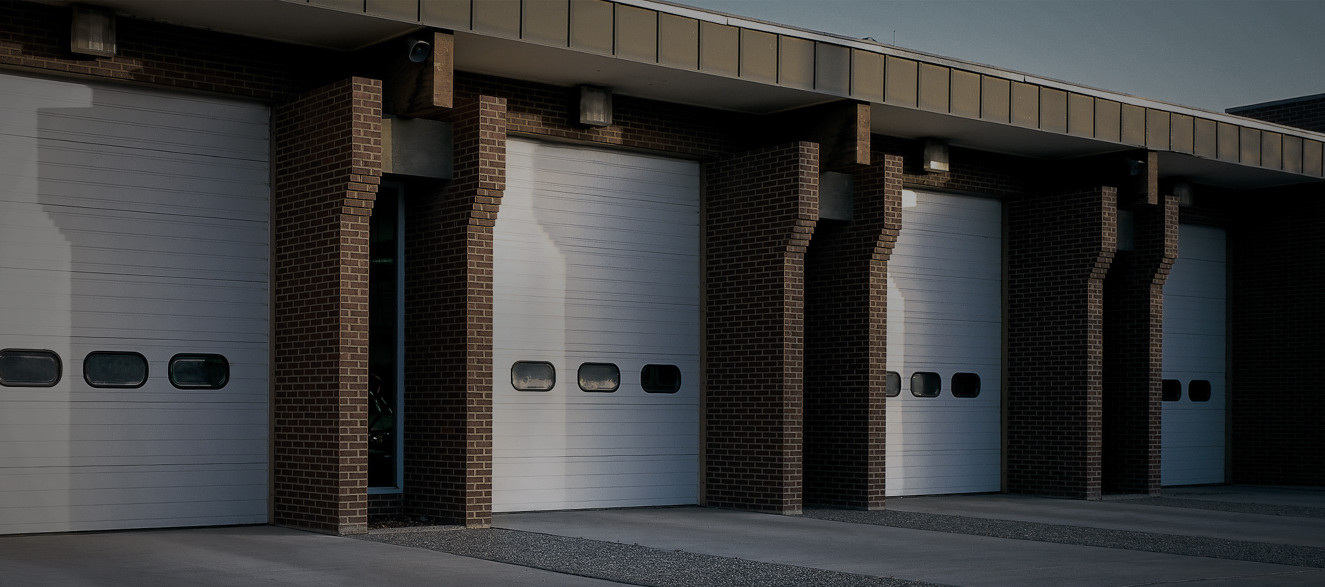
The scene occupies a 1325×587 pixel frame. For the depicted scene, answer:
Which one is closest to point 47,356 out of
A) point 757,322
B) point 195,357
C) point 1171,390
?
point 195,357

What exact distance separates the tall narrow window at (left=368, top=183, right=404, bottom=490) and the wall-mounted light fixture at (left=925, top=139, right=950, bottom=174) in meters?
8.17

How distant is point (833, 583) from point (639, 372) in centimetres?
723

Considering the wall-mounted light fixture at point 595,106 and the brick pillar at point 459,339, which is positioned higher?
the wall-mounted light fixture at point 595,106

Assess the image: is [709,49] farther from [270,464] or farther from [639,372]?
[270,464]

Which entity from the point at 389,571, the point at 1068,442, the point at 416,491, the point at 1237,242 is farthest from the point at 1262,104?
the point at 389,571

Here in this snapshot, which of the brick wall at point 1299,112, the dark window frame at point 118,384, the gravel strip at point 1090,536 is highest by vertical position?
the brick wall at point 1299,112

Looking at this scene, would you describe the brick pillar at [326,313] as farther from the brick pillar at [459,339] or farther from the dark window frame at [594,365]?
the dark window frame at [594,365]

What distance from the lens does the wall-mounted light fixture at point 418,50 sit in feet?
46.2

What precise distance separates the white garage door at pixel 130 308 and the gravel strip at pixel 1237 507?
1272cm

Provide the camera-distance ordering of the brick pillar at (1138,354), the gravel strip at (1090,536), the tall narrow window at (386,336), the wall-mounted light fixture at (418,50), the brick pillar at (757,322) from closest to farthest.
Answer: the gravel strip at (1090,536), the wall-mounted light fixture at (418,50), the tall narrow window at (386,336), the brick pillar at (757,322), the brick pillar at (1138,354)

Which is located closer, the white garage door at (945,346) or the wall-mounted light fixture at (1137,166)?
the white garage door at (945,346)

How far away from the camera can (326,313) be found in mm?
13969

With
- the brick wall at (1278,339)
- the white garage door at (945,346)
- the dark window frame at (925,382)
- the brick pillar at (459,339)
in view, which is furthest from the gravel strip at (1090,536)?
the brick wall at (1278,339)

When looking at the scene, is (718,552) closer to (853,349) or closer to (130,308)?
(853,349)
